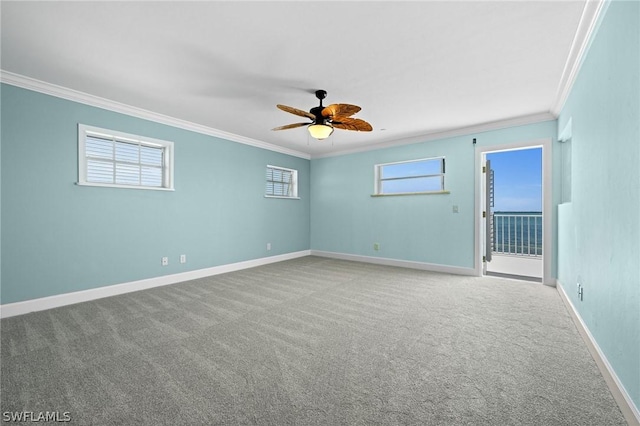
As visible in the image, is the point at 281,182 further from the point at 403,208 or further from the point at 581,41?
the point at 581,41

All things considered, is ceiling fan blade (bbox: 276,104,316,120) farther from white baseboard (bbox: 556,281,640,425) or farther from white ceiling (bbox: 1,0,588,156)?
white baseboard (bbox: 556,281,640,425)

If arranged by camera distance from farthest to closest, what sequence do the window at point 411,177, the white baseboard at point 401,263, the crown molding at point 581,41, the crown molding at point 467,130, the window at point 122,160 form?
the window at point 411,177, the white baseboard at point 401,263, the crown molding at point 467,130, the window at point 122,160, the crown molding at point 581,41

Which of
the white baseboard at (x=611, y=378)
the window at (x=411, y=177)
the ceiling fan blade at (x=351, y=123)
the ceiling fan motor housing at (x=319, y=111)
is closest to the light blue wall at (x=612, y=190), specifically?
the white baseboard at (x=611, y=378)

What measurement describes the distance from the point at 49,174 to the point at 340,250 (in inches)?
195

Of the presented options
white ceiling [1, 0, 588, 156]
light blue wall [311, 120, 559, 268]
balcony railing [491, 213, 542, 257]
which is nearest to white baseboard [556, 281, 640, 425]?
light blue wall [311, 120, 559, 268]

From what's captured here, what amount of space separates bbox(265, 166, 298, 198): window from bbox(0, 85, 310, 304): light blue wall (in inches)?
18.3

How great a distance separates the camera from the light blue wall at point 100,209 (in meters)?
2.87

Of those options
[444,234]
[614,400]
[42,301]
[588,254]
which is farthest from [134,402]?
[444,234]

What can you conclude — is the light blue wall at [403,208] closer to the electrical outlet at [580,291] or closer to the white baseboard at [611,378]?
the electrical outlet at [580,291]

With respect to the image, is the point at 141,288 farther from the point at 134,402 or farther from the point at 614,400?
the point at 614,400

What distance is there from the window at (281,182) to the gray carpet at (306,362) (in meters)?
2.97

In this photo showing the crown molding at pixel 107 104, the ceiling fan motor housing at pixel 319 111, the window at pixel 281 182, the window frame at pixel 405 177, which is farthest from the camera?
the window at pixel 281 182

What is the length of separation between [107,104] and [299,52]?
279 cm

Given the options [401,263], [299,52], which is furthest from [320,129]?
[401,263]
